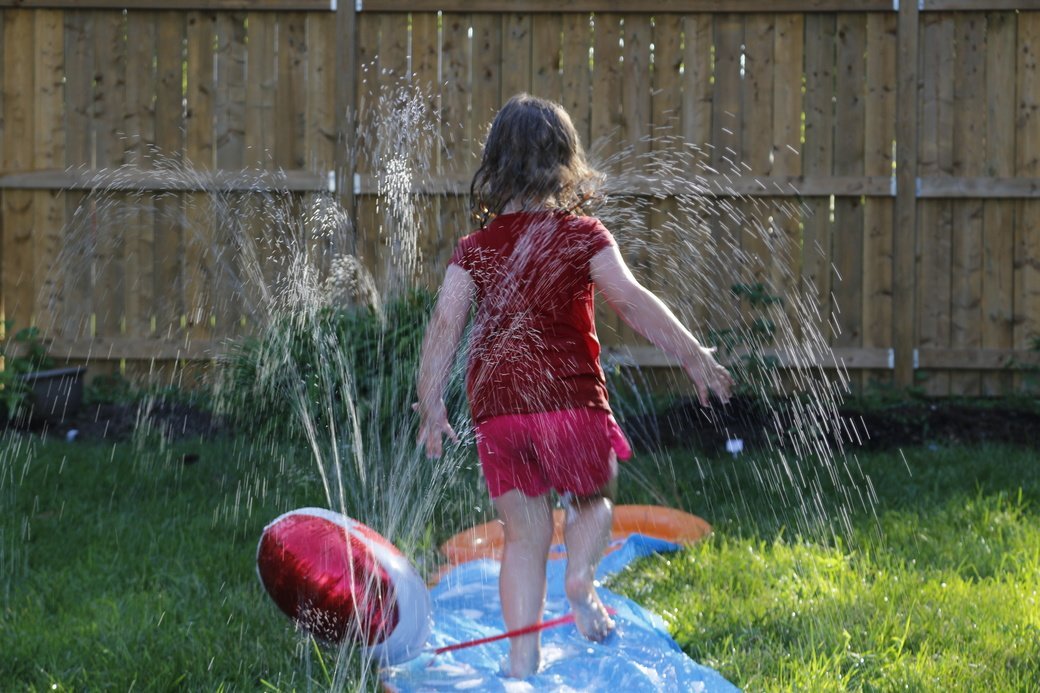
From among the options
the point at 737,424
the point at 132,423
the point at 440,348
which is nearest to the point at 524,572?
the point at 440,348

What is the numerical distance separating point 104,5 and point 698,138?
332 centimetres

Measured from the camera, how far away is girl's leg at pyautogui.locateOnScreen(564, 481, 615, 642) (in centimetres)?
264

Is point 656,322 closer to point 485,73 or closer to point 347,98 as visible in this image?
point 485,73

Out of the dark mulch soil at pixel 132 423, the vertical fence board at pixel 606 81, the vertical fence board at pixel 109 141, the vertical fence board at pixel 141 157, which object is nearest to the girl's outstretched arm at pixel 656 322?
the dark mulch soil at pixel 132 423

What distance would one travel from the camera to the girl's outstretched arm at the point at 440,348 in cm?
270

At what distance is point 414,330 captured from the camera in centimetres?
515

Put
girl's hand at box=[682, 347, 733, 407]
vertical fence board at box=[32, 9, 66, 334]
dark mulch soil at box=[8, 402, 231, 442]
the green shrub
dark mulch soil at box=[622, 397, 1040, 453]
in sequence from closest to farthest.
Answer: girl's hand at box=[682, 347, 733, 407], the green shrub, dark mulch soil at box=[622, 397, 1040, 453], dark mulch soil at box=[8, 402, 231, 442], vertical fence board at box=[32, 9, 66, 334]

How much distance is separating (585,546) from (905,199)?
4.14 m

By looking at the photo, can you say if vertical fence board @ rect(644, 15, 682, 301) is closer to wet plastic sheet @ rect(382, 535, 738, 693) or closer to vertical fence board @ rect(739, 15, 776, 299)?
vertical fence board @ rect(739, 15, 776, 299)

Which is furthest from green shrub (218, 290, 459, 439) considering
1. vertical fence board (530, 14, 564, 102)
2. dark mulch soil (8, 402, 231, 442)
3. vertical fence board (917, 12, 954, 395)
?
vertical fence board (917, 12, 954, 395)

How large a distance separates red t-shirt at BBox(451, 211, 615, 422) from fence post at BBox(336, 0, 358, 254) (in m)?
3.54

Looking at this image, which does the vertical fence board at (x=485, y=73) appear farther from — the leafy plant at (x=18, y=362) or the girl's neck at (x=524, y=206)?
the girl's neck at (x=524, y=206)

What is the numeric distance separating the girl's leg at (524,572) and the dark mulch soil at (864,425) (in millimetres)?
2500

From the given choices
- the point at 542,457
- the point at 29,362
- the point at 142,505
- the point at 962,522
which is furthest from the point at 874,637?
the point at 29,362
